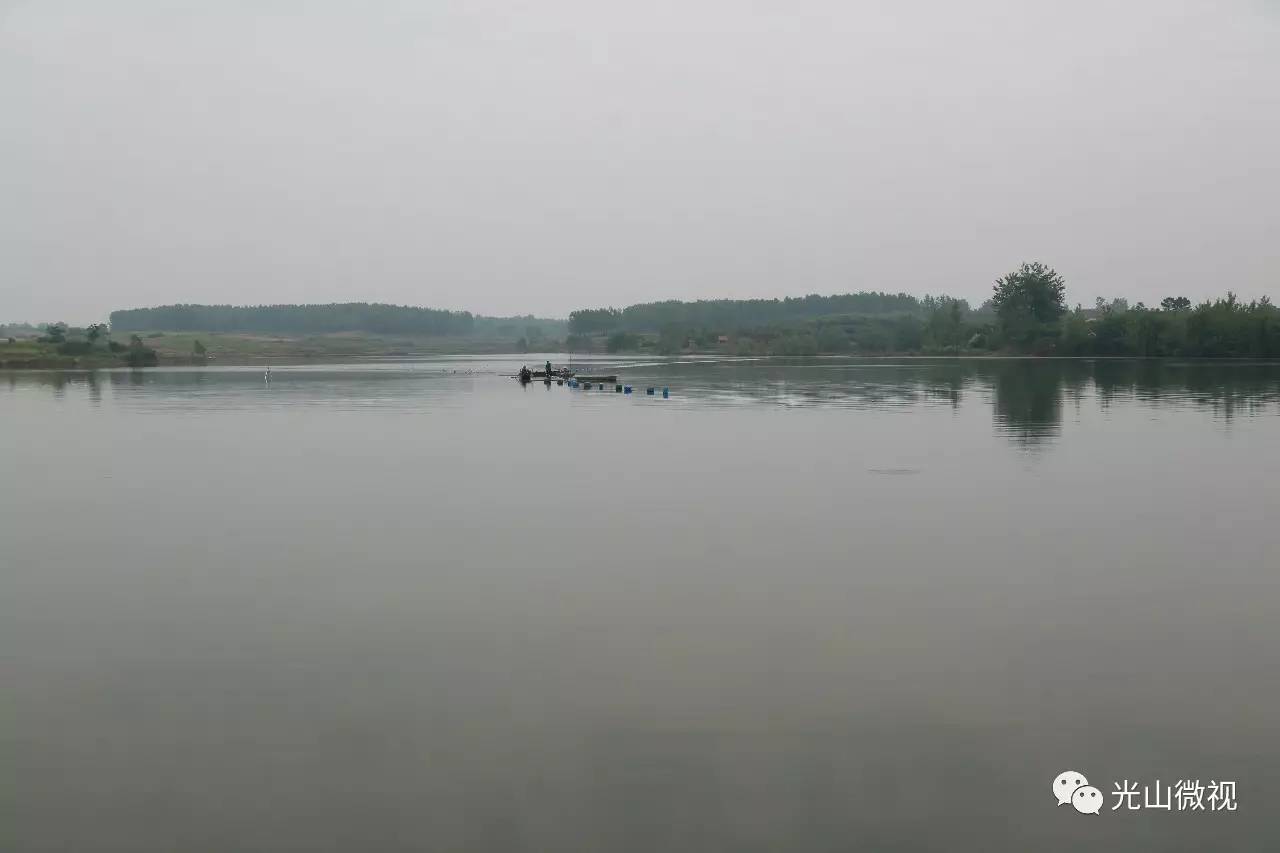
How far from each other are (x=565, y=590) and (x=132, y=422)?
142 ft

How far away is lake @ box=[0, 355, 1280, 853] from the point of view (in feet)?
32.3

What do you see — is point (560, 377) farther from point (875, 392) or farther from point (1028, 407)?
point (1028, 407)

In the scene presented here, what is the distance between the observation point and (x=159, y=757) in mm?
10992

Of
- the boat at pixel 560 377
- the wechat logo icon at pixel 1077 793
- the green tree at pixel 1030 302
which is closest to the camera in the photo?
the wechat logo icon at pixel 1077 793

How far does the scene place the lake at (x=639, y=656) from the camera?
986 centimetres

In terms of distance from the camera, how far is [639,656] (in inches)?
556

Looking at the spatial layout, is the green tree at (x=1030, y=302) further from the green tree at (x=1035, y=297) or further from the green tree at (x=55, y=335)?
the green tree at (x=55, y=335)

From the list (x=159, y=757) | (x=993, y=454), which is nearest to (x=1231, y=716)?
(x=159, y=757)

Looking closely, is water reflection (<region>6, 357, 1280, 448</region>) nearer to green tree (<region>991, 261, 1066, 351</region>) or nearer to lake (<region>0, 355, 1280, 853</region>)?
lake (<region>0, 355, 1280, 853</region>)

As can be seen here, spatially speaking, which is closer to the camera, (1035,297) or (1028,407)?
(1028,407)

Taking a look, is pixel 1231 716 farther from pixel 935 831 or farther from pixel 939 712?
pixel 935 831

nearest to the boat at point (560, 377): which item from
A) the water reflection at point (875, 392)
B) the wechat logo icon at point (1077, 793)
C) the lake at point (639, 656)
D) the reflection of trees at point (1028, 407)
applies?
the water reflection at point (875, 392)

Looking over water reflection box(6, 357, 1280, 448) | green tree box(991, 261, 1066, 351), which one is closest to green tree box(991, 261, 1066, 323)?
green tree box(991, 261, 1066, 351)

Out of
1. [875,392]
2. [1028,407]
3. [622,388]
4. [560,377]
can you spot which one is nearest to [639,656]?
[1028,407]
